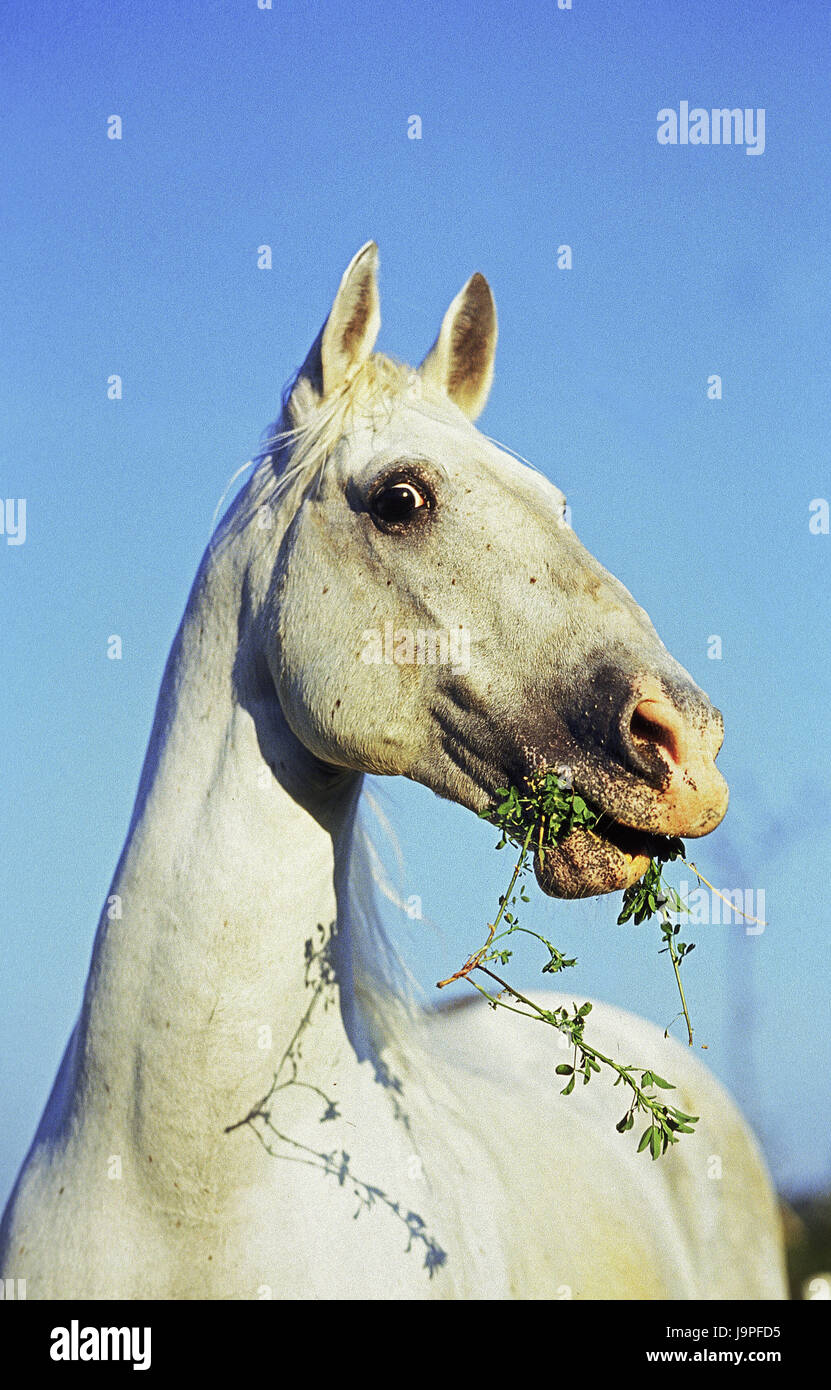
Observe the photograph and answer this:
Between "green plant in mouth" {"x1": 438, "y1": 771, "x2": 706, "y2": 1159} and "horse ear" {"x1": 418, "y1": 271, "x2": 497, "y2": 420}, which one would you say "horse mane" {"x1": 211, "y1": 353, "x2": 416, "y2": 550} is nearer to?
"horse ear" {"x1": 418, "y1": 271, "x2": 497, "y2": 420}

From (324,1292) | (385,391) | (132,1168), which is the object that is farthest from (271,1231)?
(385,391)

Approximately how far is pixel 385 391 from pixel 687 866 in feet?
4.61

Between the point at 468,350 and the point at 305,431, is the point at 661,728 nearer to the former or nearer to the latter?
the point at 305,431

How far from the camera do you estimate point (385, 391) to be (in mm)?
3090

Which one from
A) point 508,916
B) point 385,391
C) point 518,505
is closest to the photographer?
point 508,916

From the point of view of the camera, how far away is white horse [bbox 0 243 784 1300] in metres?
2.57

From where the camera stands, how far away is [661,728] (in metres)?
2.37

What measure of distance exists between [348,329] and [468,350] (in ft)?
1.58

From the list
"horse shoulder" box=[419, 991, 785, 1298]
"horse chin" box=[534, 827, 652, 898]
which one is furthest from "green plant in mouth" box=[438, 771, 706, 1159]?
"horse shoulder" box=[419, 991, 785, 1298]

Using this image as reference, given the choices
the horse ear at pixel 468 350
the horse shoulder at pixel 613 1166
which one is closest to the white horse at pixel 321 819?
the horse ear at pixel 468 350

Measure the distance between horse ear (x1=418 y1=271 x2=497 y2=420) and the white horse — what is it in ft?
0.74

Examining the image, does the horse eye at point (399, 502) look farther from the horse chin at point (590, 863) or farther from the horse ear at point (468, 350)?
the horse chin at point (590, 863)
